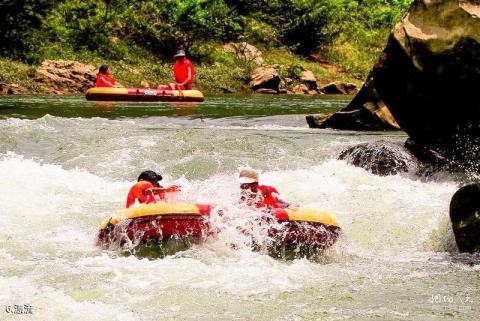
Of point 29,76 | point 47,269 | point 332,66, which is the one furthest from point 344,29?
point 47,269

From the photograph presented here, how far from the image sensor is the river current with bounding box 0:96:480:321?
17.3 ft

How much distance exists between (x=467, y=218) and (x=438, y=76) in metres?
3.08

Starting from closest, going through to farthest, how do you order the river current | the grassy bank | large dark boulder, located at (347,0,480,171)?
the river current < large dark boulder, located at (347,0,480,171) < the grassy bank

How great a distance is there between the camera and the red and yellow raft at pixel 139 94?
65.0 feet

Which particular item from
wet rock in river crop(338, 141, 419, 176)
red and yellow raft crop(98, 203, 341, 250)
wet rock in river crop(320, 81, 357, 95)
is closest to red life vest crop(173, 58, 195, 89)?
wet rock in river crop(320, 81, 357, 95)

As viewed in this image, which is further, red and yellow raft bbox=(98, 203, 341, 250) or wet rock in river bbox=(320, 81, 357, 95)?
wet rock in river bbox=(320, 81, 357, 95)

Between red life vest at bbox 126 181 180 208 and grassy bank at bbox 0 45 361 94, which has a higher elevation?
grassy bank at bbox 0 45 361 94

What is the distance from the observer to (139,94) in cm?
2006

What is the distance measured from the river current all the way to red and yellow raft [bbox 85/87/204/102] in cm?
488

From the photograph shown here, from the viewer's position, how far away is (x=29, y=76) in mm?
23734

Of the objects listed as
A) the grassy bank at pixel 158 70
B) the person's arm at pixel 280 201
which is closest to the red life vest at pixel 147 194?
the person's arm at pixel 280 201

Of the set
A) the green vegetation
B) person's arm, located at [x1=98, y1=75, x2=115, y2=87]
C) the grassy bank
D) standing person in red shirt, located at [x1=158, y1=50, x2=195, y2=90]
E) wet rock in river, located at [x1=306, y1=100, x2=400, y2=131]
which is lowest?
wet rock in river, located at [x1=306, y1=100, x2=400, y2=131]

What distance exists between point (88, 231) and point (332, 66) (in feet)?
83.2

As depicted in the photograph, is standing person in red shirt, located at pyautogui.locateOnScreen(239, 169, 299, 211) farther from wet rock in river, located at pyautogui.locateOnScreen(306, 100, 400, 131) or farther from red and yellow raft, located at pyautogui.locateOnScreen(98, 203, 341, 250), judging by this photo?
wet rock in river, located at pyautogui.locateOnScreen(306, 100, 400, 131)
